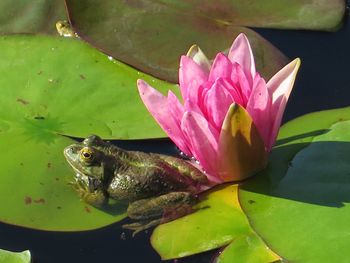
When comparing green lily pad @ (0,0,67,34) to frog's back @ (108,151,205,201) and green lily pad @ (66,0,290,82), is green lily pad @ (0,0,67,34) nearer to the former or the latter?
green lily pad @ (66,0,290,82)

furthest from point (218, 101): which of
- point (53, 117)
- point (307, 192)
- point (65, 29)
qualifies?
point (65, 29)

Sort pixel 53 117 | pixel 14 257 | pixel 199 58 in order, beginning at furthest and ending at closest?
pixel 53 117, pixel 199 58, pixel 14 257

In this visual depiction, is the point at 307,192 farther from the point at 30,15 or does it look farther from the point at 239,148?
the point at 30,15

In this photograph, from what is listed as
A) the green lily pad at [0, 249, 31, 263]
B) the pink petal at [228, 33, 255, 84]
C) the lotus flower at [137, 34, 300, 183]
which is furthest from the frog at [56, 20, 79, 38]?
the green lily pad at [0, 249, 31, 263]

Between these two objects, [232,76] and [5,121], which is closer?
[232,76]

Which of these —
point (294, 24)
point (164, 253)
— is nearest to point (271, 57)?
point (294, 24)

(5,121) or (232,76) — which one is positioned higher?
(232,76)

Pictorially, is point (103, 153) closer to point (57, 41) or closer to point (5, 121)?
point (5, 121)
